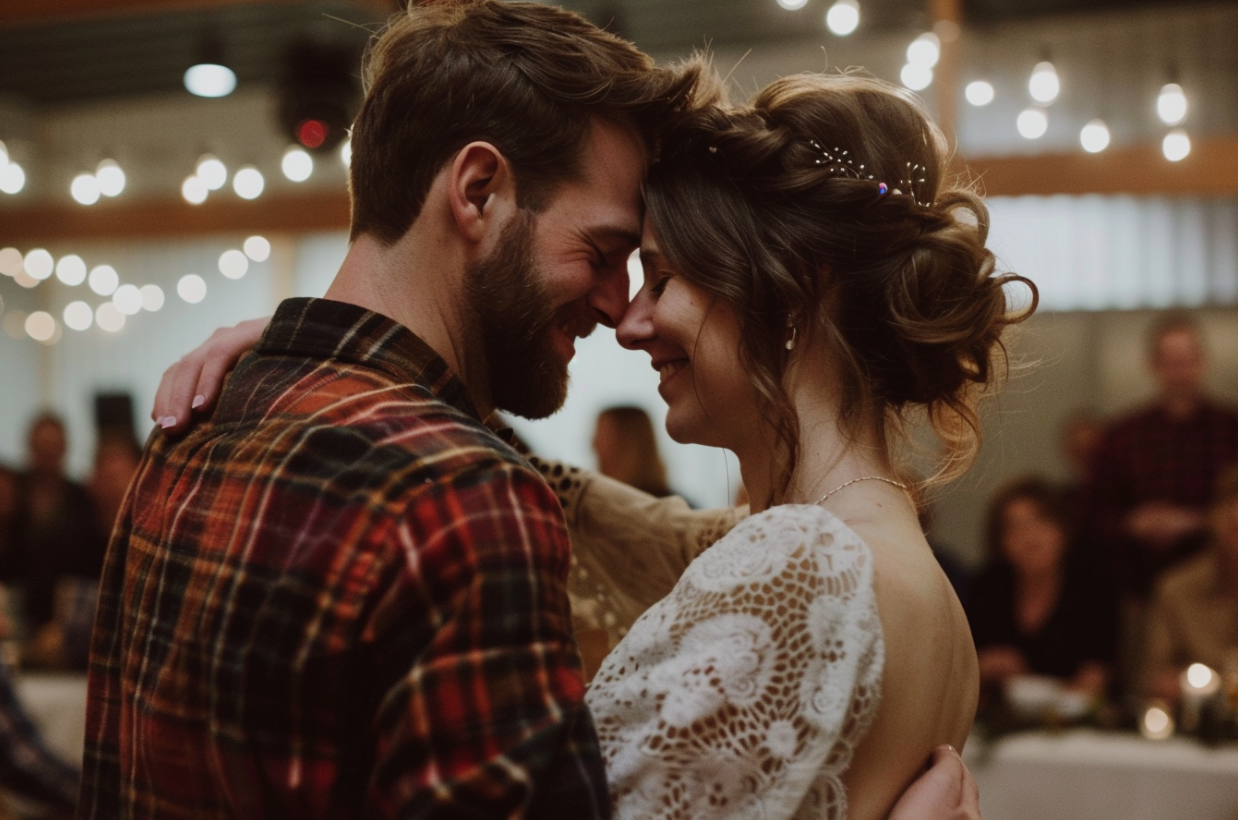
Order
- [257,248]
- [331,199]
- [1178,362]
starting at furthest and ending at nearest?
[257,248], [331,199], [1178,362]

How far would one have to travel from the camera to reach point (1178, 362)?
14.8 ft

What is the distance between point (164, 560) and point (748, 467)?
0.69 m

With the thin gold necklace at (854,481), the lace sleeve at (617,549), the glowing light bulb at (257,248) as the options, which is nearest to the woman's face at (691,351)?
the thin gold necklace at (854,481)

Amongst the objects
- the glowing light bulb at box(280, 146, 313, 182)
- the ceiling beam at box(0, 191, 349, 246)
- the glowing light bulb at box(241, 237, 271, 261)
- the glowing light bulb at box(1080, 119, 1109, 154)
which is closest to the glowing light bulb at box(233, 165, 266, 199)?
the ceiling beam at box(0, 191, 349, 246)

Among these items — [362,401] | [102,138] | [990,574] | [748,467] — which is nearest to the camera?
[362,401]

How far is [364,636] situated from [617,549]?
0.78m

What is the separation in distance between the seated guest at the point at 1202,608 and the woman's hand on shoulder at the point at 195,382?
3.05 meters

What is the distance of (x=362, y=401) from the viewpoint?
1089 mm

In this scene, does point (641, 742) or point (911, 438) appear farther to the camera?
point (911, 438)

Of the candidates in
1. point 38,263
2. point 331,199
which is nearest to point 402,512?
point 331,199

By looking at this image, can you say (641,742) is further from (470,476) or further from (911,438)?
(911,438)

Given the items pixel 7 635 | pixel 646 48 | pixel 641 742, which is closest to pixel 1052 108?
pixel 646 48

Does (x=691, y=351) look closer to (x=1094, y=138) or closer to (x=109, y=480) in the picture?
(x=109, y=480)

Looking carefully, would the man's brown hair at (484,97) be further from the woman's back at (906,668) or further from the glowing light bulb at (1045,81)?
the glowing light bulb at (1045,81)
